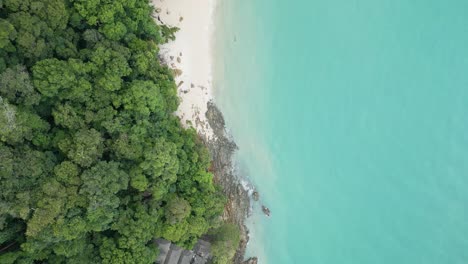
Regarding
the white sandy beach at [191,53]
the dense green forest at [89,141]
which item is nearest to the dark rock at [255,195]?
the white sandy beach at [191,53]

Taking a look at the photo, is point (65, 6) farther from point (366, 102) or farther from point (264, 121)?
point (366, 102)

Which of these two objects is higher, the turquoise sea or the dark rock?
the turquoise sea

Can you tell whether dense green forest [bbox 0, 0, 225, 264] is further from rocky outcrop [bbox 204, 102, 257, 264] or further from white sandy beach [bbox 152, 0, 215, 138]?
rocky outcrop [bbox 204, 102, 257, 264]

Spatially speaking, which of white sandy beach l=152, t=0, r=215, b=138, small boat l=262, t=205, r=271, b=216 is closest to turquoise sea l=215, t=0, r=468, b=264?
small boat l=262, t=205, r=271, b=216

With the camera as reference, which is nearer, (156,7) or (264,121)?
(156,7)

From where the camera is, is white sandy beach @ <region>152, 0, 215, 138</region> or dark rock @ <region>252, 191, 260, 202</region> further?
dark rock @ <region>252, 191, 260, 202</region>

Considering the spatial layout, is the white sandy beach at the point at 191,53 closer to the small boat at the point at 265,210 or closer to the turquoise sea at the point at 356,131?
the turquoise sea at the point at 356,131

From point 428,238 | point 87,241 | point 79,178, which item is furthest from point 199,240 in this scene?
point 428,238
